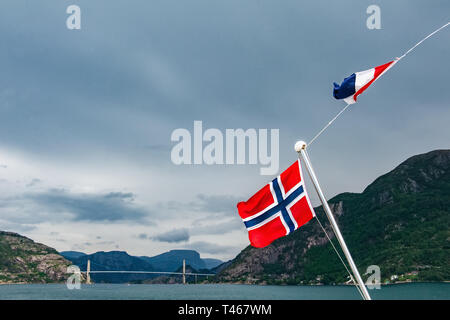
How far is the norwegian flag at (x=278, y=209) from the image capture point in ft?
25.6

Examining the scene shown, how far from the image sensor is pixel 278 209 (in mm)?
8008

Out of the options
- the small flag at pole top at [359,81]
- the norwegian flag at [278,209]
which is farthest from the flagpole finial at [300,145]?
the small flag at pole top at [359,81]

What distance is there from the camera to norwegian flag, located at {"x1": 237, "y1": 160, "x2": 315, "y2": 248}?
7.79 meters

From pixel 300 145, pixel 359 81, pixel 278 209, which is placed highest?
pixel 359 81

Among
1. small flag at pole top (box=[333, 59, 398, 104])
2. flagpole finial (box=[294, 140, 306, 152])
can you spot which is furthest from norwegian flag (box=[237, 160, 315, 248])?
small flag at pole top (box=[333, 59, 398, 104])

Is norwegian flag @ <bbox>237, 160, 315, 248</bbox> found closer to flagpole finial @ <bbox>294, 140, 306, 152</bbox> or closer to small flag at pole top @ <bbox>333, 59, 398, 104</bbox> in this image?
flagpole finial @ <bbox>294, 140, 306, 152</bbox>

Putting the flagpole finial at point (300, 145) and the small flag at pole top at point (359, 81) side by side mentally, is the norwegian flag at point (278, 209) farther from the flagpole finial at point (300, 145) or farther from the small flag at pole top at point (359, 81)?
the small flag at pole top at point (359, 81)

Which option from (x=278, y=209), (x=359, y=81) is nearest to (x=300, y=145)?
(x=278, y=209)

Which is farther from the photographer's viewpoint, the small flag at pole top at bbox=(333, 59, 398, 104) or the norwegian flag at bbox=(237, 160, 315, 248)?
the small flag at pole top at bbox=(333, 59, 398, 104)

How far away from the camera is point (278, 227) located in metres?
8.02

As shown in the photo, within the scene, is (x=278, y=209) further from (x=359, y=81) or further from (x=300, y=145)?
(x=359, y=81)
